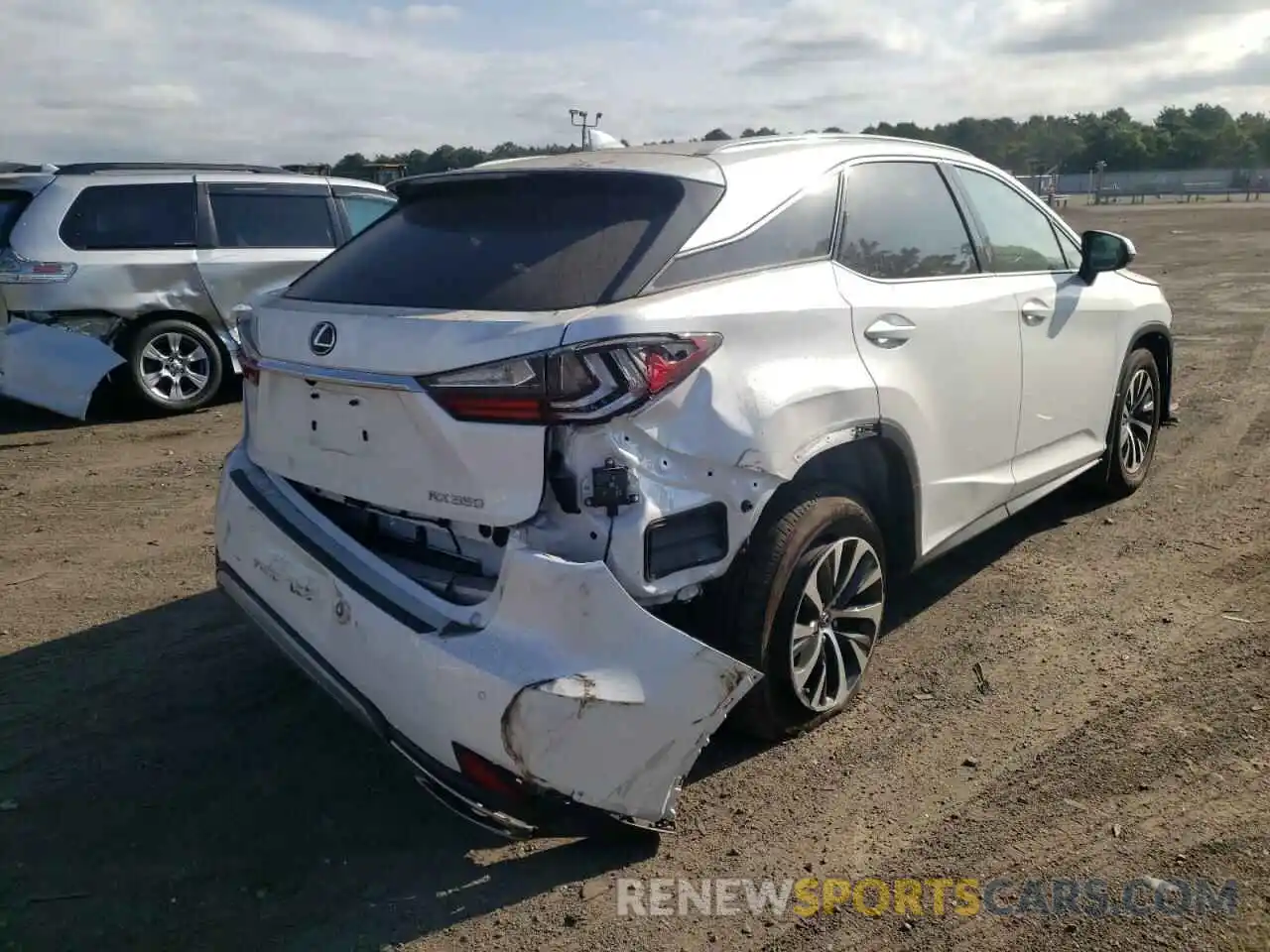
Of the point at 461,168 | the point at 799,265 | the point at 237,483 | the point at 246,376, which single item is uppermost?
the point at 461,168

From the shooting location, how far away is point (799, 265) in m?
3.40

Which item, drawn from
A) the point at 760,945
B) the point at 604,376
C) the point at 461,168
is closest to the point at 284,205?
the point at 461,168

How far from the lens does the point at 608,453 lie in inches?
105

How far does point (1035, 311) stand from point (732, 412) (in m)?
2.27

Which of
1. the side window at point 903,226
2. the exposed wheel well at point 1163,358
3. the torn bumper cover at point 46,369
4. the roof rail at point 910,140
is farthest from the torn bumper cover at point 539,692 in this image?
the torn bumper cover at point 46,369

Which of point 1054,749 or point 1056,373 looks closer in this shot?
point 1054,749

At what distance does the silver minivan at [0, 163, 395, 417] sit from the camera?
8039 millimetres

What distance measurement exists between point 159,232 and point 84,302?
962 millimetres

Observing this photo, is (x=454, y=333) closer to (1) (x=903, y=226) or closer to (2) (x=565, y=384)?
(2) (x=565, y=384)

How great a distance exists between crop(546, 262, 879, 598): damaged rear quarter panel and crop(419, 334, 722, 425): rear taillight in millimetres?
40

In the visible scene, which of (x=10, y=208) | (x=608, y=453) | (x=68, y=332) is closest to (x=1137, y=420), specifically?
(x=608, y=453)

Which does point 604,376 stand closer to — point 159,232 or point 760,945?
point 760,945

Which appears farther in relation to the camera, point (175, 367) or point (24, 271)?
point (175, 367)

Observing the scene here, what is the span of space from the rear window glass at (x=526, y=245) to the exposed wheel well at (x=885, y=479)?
903 mm
